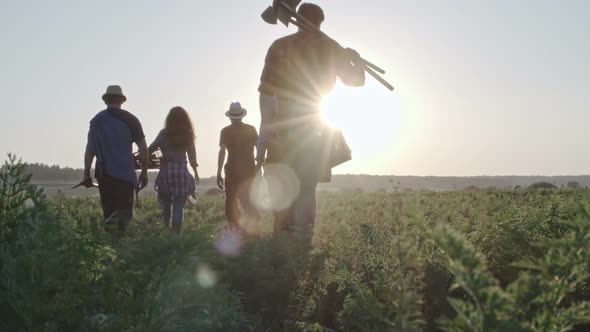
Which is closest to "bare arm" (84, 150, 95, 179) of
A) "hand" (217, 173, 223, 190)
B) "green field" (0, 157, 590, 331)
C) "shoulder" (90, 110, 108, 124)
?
"shoulder" (90, 110, 108, 124)

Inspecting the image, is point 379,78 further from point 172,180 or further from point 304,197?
point 172,180

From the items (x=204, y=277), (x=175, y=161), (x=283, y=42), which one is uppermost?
(x=283, y=42)

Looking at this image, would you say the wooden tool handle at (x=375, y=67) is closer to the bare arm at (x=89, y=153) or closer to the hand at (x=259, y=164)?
the hand at (x=259, y=164)

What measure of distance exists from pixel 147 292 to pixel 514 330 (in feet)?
3.50

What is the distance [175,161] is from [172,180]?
0.31 m

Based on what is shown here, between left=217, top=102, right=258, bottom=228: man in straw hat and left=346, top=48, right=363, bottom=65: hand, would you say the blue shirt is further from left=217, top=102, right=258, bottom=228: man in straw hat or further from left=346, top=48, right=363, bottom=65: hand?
left=346, top=48, right=363, bottom=65: hand

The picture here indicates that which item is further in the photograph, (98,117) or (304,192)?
(98,117)

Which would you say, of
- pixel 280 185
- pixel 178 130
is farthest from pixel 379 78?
pixel 178 130

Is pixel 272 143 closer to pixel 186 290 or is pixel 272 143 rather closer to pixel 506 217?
pixel 506 217

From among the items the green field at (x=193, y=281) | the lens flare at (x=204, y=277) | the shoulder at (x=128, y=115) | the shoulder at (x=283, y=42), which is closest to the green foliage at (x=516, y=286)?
the green field at (x=193, y=281)

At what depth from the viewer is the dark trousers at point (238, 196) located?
10094 millimetres

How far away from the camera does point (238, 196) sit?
402 inches

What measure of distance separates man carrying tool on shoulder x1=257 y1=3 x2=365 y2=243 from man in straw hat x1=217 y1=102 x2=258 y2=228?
3.82 metres

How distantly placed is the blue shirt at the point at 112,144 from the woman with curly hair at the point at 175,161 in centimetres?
145
